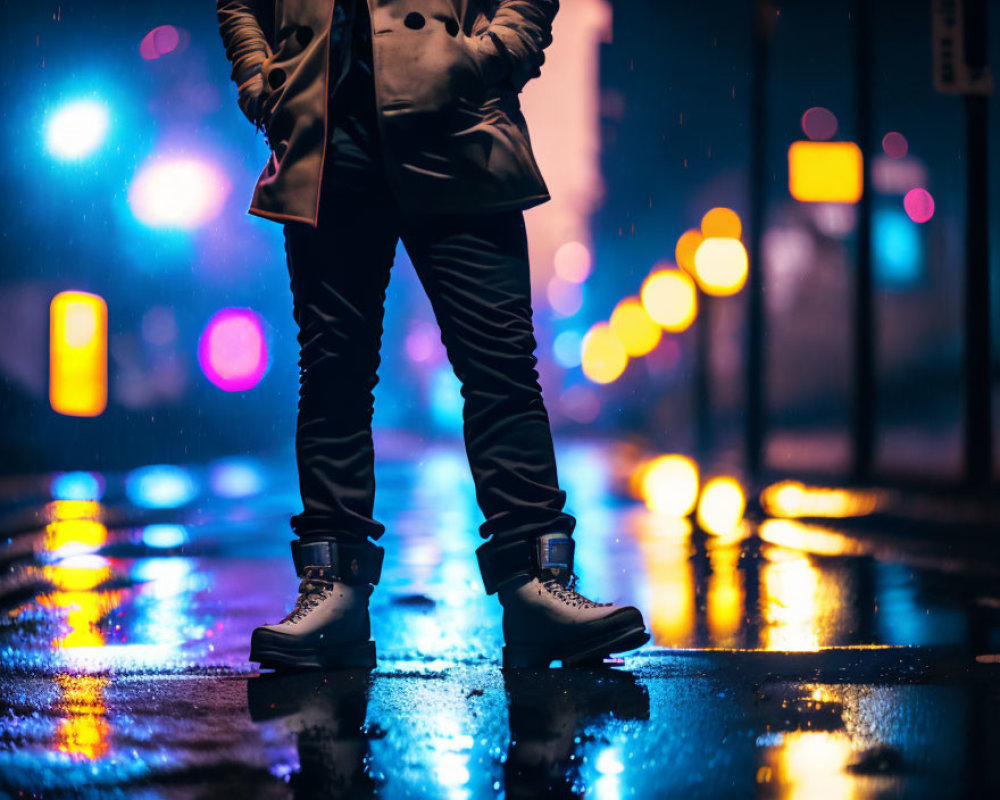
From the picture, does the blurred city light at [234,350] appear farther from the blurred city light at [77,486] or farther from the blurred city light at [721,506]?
the blurred city light at [721,506]

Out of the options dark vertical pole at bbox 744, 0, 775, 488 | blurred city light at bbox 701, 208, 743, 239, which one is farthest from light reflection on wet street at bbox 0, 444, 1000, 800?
blurred city light at bbox 701, 208, 743, 239

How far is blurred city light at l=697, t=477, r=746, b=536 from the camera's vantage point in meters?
7.16

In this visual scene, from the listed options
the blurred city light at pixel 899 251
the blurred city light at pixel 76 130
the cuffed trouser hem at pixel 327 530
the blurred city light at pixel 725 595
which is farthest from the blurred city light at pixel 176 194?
the blurred city light at pixel 899 251

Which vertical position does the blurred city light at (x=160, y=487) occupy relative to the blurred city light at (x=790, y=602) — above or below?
below

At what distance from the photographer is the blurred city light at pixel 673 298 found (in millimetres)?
30984

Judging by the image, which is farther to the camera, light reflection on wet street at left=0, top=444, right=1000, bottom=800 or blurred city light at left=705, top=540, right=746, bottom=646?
blurred city light at left=705, top=540, right=746, bottom=646

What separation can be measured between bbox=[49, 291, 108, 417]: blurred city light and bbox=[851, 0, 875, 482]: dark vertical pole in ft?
50.0

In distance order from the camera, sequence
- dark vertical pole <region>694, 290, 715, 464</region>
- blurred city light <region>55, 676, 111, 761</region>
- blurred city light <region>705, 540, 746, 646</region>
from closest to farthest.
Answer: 1. blurred city light <region>55, 676, 111, 761</region>
2. blurred city light <region>705, 540, 746, 646</region>
3. dark vertical pole <region>694, 290, 715, 464</region>

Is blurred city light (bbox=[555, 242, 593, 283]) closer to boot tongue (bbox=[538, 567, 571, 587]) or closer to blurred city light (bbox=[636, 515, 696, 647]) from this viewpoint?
blurred city light (bbox=[636, 515, 696, 647])

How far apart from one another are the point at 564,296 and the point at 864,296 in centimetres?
9541

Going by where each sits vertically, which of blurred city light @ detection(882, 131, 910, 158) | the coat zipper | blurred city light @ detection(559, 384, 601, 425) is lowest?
blurred city light @ detection(559, 384, 601, 425)

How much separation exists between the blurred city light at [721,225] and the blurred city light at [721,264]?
0.12 m

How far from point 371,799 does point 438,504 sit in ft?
23.4

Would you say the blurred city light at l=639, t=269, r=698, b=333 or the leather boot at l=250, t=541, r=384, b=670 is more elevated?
the blurred city light at l=639, t=269, r=698, b=333
